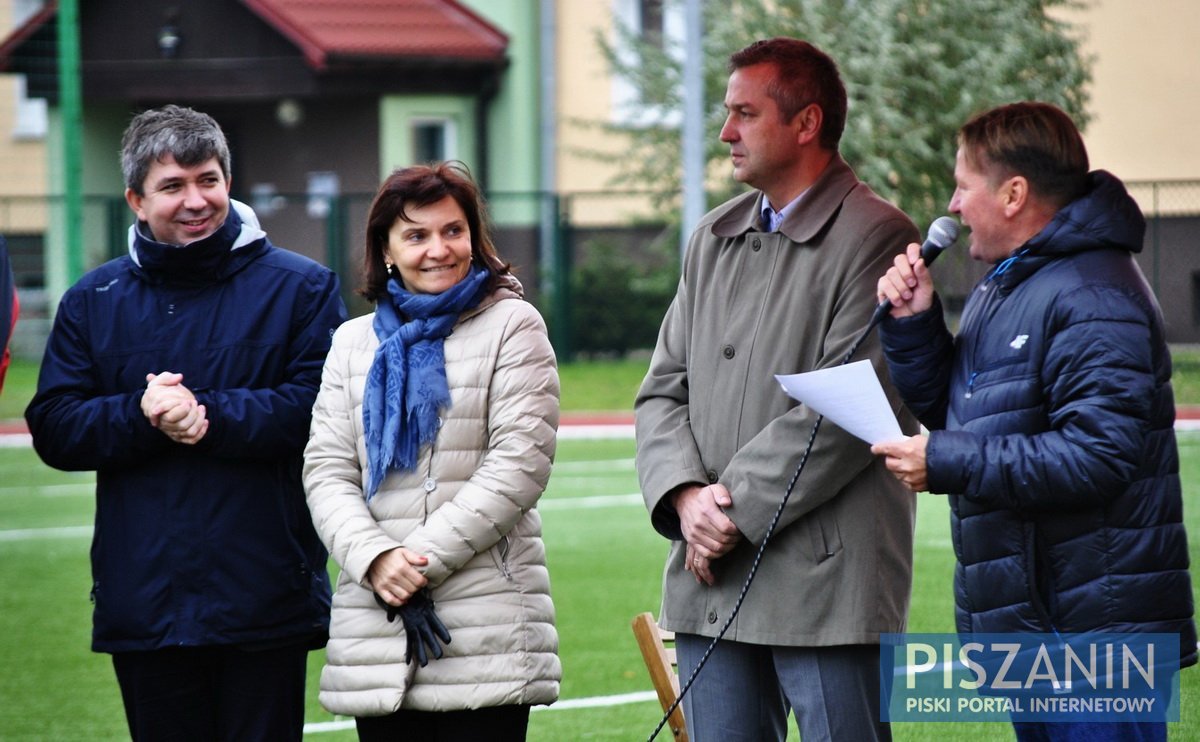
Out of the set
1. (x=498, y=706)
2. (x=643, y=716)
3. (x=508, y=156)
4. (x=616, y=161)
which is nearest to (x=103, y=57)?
(x=508, y=156)

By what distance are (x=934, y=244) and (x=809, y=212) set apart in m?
0.51

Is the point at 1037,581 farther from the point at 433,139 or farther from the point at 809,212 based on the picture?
the point at 433,139

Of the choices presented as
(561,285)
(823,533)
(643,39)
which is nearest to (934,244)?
(823,533)

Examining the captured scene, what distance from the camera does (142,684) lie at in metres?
4.55

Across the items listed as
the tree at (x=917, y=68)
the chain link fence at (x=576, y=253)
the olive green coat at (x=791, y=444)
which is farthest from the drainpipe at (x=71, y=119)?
the olive green coat at (x=791, y=444)

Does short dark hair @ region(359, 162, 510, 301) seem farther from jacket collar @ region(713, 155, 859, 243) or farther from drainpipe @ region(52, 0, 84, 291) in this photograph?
drainpipe @ region(52, 0, 84, 291)

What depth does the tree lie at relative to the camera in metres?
21.4

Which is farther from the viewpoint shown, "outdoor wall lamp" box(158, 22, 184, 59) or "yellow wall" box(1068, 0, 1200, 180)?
"outdoor wall lamp" box(158, 22, 184, 59)

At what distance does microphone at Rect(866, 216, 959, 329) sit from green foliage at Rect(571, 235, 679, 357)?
65.5 feet

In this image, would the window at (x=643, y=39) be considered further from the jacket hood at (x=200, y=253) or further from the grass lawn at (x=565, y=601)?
the jacket hood at (x=200, y=253)

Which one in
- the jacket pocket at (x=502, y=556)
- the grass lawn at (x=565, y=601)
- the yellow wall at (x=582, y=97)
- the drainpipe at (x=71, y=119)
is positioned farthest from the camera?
the yellow wall at (x=582, y=97)

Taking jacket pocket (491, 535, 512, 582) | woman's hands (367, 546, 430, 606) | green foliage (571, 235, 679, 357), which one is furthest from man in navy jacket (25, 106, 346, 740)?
green foliage (571, 235, 679, 357)

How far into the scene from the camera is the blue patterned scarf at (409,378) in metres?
4.29

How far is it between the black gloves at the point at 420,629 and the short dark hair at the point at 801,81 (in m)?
1.54
